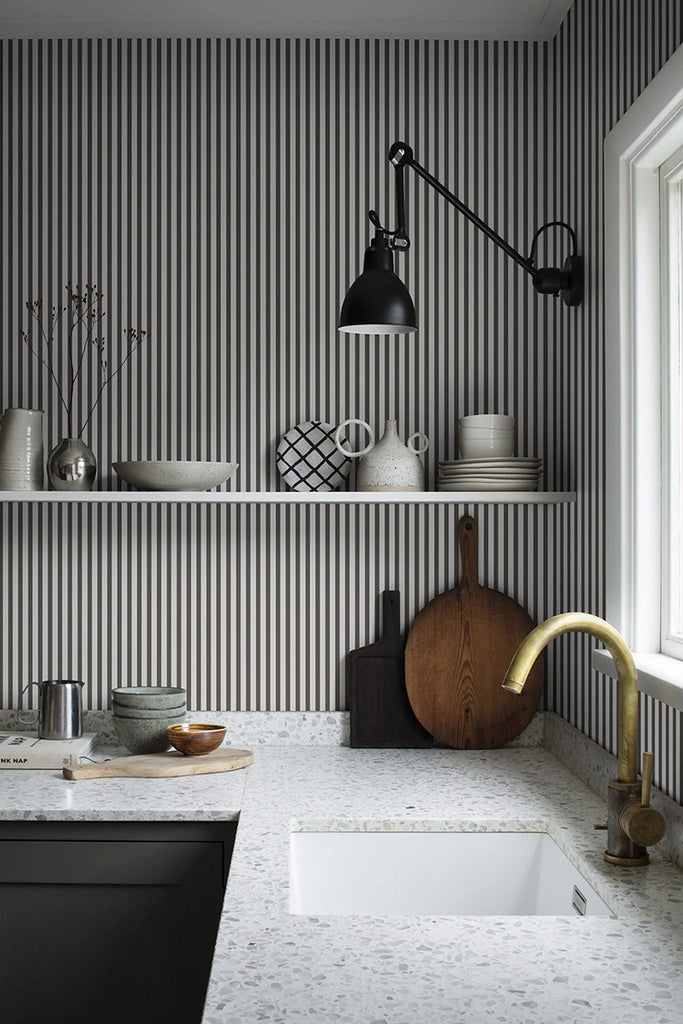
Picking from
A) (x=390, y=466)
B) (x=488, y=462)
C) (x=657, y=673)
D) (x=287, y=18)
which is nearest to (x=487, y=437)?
(x=488, y=462)

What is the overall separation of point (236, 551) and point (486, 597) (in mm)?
612

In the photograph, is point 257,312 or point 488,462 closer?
point 488,462

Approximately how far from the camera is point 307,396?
259 centimetres

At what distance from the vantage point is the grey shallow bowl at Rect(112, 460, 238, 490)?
7.67 ft

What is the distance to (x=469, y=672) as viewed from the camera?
2521mm

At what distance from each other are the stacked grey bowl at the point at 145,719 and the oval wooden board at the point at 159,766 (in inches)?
1.4

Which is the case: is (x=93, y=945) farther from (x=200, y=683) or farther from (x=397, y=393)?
(x=397, y=393)

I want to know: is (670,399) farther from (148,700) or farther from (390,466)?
(148,700)

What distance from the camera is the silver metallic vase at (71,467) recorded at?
7.79 ft

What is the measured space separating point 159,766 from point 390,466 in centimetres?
82

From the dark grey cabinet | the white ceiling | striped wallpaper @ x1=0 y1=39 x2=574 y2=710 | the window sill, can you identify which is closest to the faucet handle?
the window sill

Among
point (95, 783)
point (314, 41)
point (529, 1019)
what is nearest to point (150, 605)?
point (95, 783)

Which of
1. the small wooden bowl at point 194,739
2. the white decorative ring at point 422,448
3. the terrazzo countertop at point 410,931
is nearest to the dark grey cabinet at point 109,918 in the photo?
the terrazzo countertop at point 410,931

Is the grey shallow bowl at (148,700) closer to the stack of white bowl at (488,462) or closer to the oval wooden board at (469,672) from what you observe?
the oval wooden board at (469,672)
